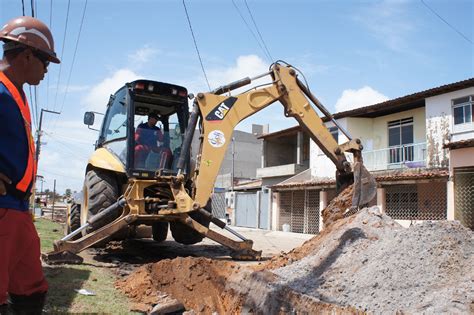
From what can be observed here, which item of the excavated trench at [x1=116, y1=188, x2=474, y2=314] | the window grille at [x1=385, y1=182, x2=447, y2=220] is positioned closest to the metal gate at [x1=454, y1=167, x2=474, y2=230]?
the window grille at [x1=385, y1=182, x2=447, y2=220]

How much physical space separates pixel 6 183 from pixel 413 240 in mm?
4390

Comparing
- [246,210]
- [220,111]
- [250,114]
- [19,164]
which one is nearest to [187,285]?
[220,111]

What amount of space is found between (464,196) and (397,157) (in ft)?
15.8

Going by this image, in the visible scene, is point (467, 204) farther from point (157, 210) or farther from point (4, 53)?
point (4, 53)

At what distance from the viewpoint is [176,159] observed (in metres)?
8.29

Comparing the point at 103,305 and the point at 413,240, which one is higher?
the point at 413,240

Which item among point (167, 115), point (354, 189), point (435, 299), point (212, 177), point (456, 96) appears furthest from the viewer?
point (456, 96)

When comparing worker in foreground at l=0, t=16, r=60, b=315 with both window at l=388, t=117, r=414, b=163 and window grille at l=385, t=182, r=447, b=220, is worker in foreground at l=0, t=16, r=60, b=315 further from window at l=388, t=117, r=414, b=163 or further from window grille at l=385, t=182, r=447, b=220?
window at l=388, t=117, r=414, b=163

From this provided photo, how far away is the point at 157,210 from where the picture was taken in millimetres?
7793

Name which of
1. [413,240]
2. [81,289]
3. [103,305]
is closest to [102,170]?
[81,289]

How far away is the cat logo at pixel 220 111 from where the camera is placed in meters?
7.50

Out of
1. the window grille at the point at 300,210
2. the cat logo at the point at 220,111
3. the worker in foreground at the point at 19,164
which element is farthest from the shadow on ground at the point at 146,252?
the window grille at the point at 300,210

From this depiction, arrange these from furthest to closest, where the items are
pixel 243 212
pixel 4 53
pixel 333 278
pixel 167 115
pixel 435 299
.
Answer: pixel 243 212
pixel 167 115
pixel 333 278
pixel 435 299
pixel 4 53

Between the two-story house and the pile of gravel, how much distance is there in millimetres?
10188
